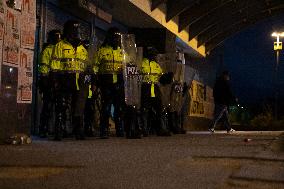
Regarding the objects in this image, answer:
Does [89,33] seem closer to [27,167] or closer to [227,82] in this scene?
[227,82]

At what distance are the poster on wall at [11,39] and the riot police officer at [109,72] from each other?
2.36 m

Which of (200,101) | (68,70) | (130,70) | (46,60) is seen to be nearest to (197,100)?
(200,101)

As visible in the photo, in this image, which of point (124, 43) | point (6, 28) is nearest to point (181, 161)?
point (6, 28)

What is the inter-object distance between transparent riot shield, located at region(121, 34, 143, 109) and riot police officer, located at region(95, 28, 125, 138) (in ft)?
0.34

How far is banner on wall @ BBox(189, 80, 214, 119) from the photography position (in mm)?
20711

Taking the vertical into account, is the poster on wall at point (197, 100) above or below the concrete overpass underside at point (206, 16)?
below

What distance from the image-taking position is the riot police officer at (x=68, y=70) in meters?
10.1

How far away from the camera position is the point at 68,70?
10.1 metres

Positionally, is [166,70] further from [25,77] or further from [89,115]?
[25,77]

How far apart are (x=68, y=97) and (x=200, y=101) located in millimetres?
12683

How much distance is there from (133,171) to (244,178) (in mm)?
989

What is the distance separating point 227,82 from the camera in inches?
673

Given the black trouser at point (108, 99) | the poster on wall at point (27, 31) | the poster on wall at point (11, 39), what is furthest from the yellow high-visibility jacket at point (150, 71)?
the poster on wall at point (11, 39)

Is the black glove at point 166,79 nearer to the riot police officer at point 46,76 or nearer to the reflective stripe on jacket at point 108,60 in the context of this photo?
the reflective stripe on jacket at point 108,60
